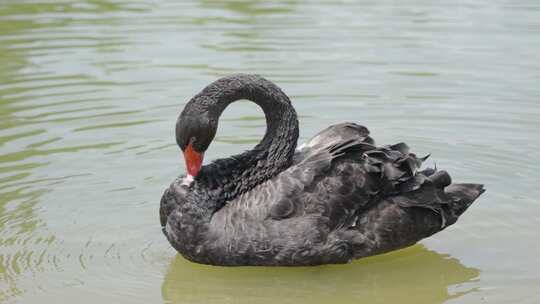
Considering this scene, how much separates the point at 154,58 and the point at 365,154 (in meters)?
5.53

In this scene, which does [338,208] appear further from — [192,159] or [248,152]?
[192,159]

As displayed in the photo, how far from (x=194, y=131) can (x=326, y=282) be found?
4.16ft

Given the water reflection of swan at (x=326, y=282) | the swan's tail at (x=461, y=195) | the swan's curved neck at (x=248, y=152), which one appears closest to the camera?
the water reflection of swan at (x=326, y=282)

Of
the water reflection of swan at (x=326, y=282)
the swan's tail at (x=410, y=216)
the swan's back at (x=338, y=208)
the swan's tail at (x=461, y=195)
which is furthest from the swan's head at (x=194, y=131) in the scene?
the swan's tail at (x=461, y=195)

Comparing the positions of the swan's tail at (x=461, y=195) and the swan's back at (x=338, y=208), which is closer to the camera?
the swan's back at (x=338, y=208)

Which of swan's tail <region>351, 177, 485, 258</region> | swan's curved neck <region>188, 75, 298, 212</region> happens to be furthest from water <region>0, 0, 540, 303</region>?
swan's curved neck <region>188, 75, 298, 212</region>

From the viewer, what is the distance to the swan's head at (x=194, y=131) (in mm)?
6613

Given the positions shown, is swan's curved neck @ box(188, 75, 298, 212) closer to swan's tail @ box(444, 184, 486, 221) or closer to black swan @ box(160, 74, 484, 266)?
black swan @ box(160, 74, 484, 266)

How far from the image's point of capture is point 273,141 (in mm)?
7051

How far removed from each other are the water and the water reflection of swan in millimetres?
14

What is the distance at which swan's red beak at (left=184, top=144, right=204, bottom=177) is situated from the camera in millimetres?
6719

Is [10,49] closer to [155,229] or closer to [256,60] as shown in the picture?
[256,60]

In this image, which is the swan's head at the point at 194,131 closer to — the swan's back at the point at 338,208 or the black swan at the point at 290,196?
the black swan at the point at 290,196

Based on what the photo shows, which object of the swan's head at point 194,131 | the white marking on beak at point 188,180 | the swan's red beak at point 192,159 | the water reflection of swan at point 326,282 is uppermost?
the swan's head at point 194,131
